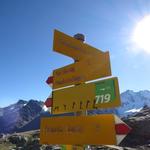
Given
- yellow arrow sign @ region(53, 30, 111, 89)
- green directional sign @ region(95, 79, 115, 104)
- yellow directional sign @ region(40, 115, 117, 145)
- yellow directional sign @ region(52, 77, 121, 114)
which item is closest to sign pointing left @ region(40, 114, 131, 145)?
yellow directional sign @ region(40, 115, 117, 145)

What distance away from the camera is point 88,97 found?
761cm

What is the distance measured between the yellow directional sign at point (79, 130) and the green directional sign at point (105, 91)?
1.54 feet

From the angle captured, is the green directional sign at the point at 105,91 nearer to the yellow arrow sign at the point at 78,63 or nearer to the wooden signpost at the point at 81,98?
the wooden signpost at the point at 81,98

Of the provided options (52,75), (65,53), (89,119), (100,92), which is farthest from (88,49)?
(89,119)

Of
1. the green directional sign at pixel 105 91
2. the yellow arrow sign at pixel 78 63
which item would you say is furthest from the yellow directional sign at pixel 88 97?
the yellow arrow sign at pixel 78 63

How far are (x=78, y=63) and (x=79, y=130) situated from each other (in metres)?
2.24

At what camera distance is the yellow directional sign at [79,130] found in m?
6.84

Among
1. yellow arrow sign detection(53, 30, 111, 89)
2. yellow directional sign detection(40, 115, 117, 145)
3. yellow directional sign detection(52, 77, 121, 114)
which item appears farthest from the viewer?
yellow arrow sign detection(53, 30, 111, 89)

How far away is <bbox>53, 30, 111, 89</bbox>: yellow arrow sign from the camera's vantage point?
784 cm

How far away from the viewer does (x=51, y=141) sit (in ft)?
26.6

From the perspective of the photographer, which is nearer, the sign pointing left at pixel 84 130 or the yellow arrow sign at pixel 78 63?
the sign pointing left at pixel 84 130

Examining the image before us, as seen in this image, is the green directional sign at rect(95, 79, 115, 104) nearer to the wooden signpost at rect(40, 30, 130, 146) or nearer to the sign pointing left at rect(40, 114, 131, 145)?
the wooden signpost at rect(40, 30, 130, 146)

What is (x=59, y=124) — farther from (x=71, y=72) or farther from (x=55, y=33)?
(x=55, y=33)

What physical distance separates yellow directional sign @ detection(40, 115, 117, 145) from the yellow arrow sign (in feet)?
4.30
